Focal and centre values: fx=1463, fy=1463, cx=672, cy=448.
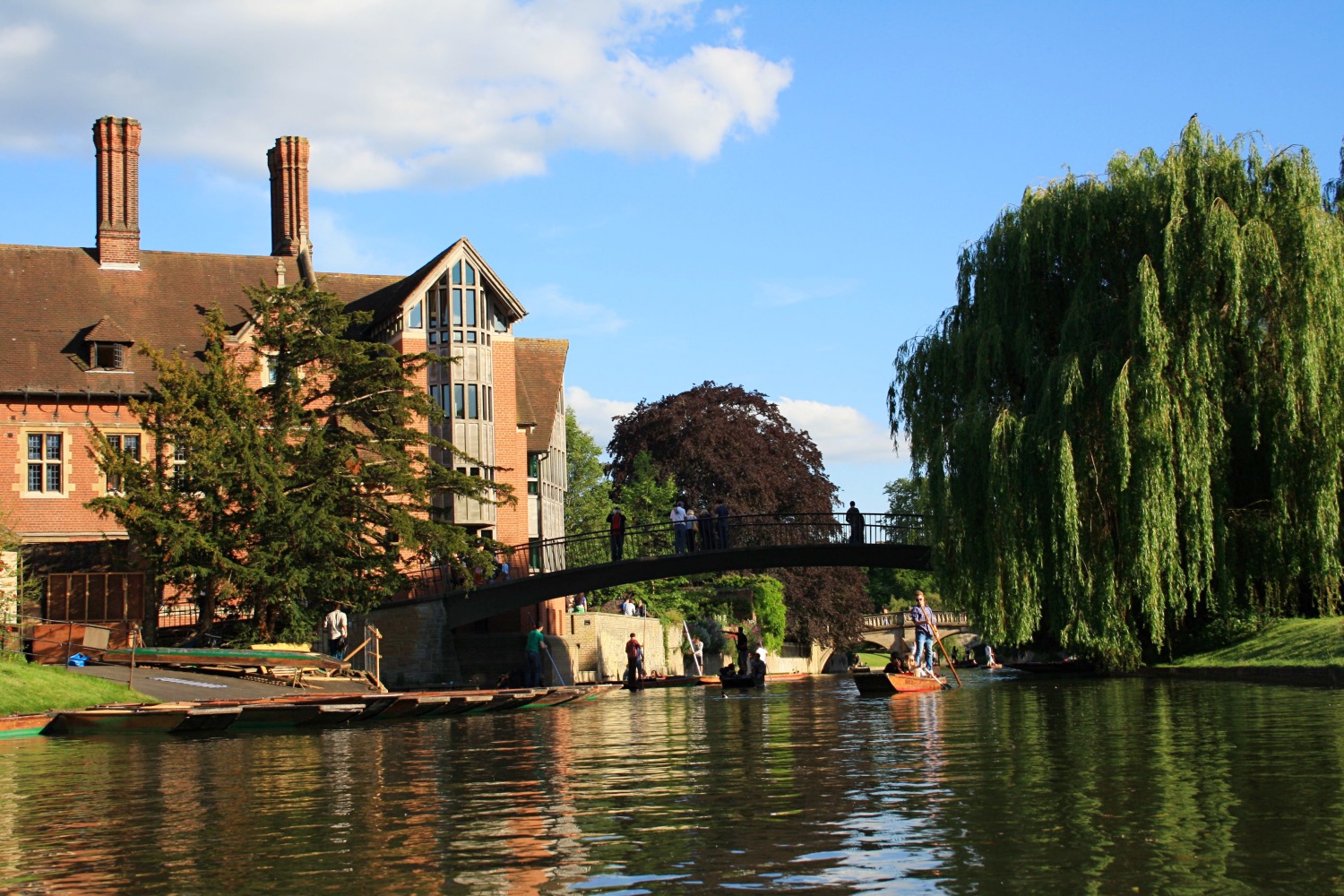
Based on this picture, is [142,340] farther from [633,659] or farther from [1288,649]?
[1288,649]

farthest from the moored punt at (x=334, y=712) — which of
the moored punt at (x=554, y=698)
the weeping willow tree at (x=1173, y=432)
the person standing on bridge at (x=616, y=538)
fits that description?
the person standing on bridge at (x=616, y=538)

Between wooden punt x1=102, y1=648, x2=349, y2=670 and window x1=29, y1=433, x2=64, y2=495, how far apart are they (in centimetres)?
1132

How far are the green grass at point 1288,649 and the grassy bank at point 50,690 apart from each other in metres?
18.7

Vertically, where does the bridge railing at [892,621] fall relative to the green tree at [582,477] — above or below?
below

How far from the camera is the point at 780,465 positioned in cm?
6306

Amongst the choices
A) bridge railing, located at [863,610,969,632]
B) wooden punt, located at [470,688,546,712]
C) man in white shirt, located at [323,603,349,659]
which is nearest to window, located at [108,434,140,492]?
man in white shirt, located at [323,603,349,659]

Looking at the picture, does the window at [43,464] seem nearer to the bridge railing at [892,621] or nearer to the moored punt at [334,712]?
the moored punt at [334,712]

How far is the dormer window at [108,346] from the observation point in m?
38.1

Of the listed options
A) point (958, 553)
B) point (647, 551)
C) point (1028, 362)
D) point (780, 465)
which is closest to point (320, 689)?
point (958, 553)

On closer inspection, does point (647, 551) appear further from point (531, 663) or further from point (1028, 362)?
point (1028, 362)

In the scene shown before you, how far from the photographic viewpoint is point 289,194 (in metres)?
47.2

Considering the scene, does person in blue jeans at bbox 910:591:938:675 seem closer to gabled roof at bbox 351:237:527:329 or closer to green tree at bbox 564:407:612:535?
gabled roof at bbox 351:237:527:329

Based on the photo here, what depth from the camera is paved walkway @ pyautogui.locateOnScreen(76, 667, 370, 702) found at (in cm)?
2583

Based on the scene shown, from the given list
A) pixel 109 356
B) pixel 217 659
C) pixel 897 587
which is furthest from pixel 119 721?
pixel 897 587
